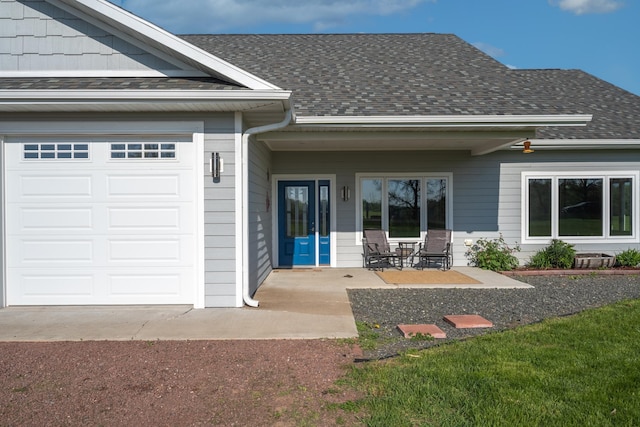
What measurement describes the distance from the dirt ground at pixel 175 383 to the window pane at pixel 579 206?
7934mm

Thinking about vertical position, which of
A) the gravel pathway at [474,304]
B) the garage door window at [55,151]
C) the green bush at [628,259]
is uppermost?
the garage door window at [55,151]

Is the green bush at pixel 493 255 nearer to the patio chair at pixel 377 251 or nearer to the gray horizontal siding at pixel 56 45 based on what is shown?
the patio chair at pixel 377 251

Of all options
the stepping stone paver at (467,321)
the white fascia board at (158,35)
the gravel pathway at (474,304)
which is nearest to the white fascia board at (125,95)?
the white fascia board at (158,35)

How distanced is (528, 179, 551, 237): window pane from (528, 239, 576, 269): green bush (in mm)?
378

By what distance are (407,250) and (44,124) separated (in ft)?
23.7

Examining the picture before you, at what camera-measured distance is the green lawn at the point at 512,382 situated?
308 cm

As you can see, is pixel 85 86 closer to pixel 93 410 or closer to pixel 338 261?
pixel 93 410

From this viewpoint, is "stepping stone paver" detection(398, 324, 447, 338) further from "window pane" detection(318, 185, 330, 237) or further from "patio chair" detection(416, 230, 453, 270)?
"window pane" detection(318, 185, 330, 237)

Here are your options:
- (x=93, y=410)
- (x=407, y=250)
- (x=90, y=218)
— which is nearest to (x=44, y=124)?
(x=90, y=218)

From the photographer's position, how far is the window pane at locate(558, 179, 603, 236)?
10430mm

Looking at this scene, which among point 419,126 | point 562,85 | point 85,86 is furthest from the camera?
point 562,85

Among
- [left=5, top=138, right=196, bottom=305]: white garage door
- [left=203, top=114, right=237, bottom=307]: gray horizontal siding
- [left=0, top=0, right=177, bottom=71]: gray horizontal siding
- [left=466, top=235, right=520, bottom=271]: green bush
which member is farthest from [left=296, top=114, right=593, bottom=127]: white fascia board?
[left=466, top=235, right=520, bottom=271]: green bush

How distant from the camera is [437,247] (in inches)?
396

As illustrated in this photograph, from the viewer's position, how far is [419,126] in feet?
25.2
